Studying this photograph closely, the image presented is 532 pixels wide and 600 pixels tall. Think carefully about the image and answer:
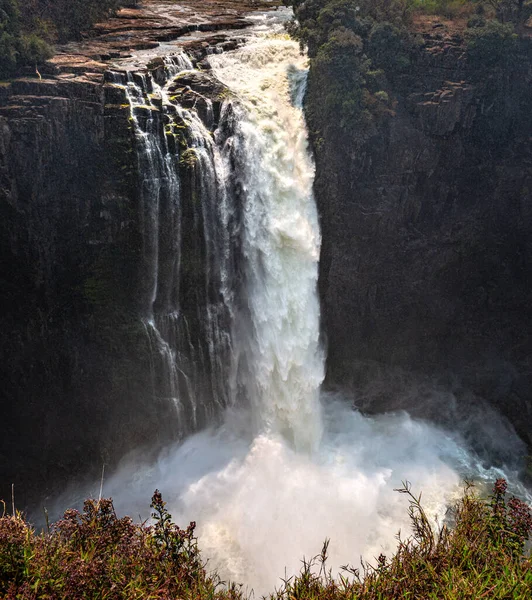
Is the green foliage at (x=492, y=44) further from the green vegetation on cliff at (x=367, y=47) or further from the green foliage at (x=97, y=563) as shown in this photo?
the green foliage at (x=97, y=563)

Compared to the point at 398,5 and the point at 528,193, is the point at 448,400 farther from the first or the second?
the point at 398,5

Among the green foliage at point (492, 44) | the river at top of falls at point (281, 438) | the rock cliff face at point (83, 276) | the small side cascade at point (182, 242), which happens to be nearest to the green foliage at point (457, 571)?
the river at top of falls at point (281, 438)

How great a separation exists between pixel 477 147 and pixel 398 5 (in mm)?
7051

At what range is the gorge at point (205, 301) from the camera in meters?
17.8

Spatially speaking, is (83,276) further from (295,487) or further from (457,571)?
(457,571)

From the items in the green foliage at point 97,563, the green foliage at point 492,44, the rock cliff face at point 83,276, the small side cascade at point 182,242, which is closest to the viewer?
the green foliage at point 97,563

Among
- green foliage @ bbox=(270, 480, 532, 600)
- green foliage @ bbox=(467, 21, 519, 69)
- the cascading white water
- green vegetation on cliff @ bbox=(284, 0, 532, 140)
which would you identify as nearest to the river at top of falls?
the cascading white water

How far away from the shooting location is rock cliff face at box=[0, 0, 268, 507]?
17.5 meters

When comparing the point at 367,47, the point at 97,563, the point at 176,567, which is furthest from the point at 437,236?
the point at 97,563

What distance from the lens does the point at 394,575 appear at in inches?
345

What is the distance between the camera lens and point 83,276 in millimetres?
18750

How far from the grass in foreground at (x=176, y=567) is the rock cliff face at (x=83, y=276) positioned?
10737mm

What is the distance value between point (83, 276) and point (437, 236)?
1481 cm

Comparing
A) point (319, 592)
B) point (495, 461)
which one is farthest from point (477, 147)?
point (319, 592)
